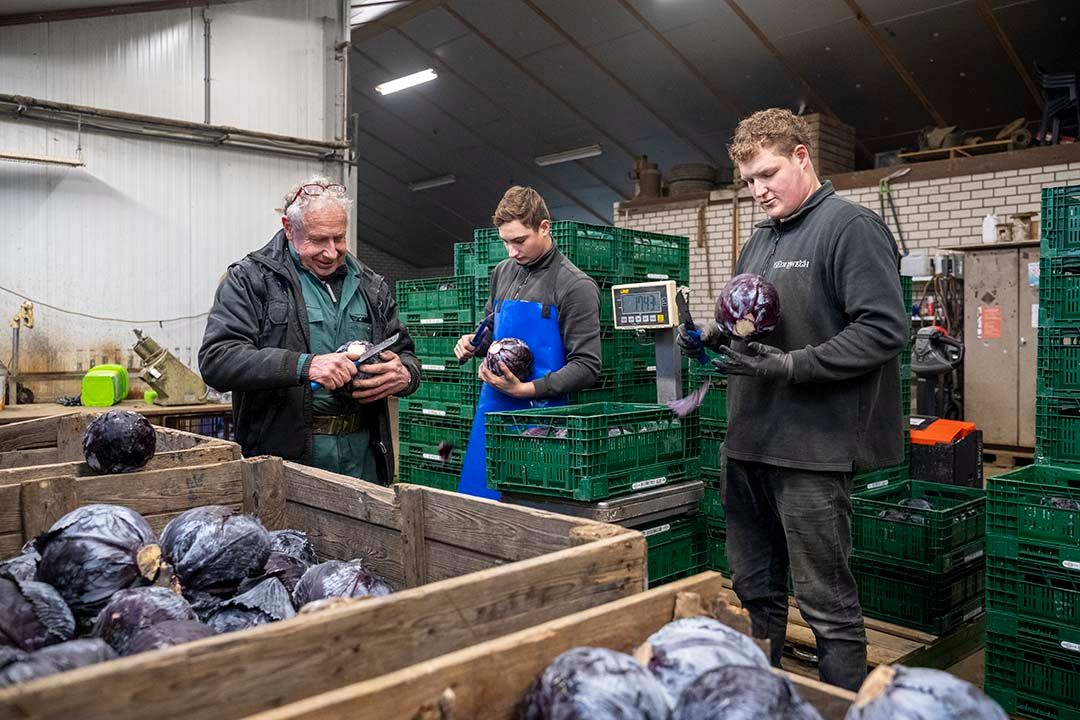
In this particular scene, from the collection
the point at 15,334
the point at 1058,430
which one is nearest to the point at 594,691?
the point at 1058,430

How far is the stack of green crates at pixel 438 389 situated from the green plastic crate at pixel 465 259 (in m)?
0.17

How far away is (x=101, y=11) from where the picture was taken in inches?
331

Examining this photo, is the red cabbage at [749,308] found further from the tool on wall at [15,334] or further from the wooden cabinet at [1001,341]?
the tool on wall at [15,334]

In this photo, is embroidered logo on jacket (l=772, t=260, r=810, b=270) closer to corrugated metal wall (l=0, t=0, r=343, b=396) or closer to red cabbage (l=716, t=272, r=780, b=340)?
red cabbage (l=716, t=272, r=780, b=340)

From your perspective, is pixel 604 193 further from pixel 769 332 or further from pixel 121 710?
pixel 121 710

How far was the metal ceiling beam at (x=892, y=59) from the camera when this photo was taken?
8.96 m

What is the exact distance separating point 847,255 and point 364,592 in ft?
5.42

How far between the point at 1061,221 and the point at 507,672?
3085 mm

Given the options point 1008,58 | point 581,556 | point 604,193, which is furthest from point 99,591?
point 604,193

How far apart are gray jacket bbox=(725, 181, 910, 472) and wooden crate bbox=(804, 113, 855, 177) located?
7.94 meters

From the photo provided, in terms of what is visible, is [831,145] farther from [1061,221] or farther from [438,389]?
[1061,221]

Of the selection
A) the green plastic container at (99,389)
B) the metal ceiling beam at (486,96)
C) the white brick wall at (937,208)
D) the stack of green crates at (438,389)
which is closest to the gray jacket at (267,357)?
the stack of green crates at (438,389)

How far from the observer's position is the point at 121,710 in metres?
0.97

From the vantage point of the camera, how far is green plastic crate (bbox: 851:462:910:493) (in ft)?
13.6
